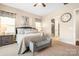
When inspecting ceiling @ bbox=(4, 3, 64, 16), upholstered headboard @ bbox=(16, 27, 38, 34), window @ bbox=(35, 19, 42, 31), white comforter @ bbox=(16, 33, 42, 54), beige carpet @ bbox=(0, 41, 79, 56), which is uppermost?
ceiling @ bbox=(4, 3, 64, 16)

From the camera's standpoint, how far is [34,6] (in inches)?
69.2

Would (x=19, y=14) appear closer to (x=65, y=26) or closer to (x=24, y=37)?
(x=24, y=37)

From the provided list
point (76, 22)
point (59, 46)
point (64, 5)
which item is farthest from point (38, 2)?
point (59, 46)

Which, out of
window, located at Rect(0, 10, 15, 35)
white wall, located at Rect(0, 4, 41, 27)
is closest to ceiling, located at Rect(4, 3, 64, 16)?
white wall, located at Rect(0, 4, 41, 27)

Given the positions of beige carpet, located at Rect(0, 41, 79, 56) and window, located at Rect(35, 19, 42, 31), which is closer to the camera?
beige carpet, located at Rect(0, 41, 79, 56)

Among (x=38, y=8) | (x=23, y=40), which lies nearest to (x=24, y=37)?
(x=23, y=40)

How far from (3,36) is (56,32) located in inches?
44.5

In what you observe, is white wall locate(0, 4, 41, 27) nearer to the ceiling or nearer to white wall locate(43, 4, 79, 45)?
the ceiling

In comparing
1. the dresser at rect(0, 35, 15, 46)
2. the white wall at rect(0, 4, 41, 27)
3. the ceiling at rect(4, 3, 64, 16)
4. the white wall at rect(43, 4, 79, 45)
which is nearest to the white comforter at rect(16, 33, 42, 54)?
the dresser at rect(0, 35, 15, 46)

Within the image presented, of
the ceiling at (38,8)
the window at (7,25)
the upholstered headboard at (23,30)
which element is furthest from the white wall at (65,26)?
the window at (7,25)

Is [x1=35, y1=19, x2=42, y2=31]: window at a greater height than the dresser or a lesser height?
greater

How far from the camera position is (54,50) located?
5.89 feet

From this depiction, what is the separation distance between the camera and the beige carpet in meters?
1.69

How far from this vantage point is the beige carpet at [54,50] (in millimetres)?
1688
